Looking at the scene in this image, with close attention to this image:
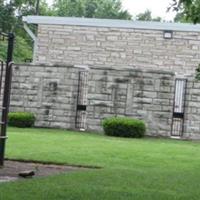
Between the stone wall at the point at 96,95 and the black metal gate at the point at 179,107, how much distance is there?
0.29 meters

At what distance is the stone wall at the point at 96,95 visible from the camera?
23234mm

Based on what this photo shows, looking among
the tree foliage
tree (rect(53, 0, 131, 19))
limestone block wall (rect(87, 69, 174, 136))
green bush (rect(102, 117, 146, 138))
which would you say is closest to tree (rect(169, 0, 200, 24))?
green bush (rect(102, 117, 146, 138))

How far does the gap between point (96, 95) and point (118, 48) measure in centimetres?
534

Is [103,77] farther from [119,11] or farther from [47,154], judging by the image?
[119,11]

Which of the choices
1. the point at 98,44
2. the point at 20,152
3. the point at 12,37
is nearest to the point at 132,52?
the point at 98,44

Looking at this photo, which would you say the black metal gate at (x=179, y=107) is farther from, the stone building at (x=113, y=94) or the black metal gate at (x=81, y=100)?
the black metal gate at (x=81, y=100)

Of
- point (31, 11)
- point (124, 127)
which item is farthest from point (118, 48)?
point (31, 11)

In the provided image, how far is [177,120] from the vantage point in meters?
23.3

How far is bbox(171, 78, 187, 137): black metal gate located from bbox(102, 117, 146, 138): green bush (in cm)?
147

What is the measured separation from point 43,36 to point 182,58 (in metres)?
6.30

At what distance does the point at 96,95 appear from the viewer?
23719 mm

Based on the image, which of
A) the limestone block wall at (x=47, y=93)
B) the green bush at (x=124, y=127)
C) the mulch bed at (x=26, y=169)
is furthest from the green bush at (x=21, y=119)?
the mulch bed at (x=26, y=169)

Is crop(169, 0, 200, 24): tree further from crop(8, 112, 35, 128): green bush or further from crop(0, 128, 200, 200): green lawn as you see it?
crop(8, 112, 35, 128): green bush

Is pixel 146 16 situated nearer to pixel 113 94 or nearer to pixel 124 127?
pixel 113 94
